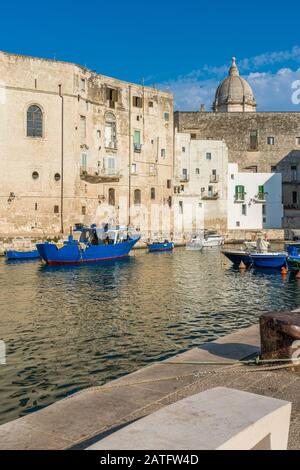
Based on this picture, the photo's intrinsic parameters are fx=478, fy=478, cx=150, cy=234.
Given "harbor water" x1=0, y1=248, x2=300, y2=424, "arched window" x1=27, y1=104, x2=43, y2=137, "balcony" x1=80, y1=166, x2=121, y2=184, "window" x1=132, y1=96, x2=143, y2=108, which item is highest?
"window" x1=132, y1=96, x2=143, y2=108

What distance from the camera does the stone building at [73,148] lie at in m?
39.0

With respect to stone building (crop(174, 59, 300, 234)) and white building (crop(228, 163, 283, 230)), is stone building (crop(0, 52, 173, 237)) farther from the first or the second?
stone building (crop(174, 59, 300, 234))

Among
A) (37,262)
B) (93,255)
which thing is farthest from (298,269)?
(37,262)

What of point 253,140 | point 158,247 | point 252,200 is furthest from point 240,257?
point 253,140

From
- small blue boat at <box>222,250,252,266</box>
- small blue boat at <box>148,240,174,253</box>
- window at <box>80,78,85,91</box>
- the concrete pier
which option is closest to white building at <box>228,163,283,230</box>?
small blue boat at <box>148,240,174,253</box>

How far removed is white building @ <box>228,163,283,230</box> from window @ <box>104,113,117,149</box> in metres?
14.2

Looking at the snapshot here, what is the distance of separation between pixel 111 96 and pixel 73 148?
789cm

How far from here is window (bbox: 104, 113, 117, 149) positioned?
45.3m

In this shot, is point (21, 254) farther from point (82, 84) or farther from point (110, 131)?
point (82, 84)

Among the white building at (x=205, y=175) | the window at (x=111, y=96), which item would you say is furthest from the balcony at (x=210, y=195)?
the window at (x=111, y=96)

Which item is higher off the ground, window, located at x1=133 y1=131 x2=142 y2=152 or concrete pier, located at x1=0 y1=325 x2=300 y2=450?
window, located at x1=133 y1=131 x2=142 y2=152

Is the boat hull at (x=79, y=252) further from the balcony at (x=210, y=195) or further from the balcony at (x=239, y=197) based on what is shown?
the balcony at (x=239, y=197)

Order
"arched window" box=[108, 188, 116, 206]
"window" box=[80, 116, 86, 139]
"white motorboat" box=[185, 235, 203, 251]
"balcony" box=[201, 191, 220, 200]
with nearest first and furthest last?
→ "window" box=[80, 116, 86, 139]
"white motorboat" box=[185, 235, 203, 251]
"arched window" box=[108, 188, 116, 206]
"balcony" box=[201, 191, 220, 200]

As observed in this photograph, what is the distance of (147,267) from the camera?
30.1 meters
